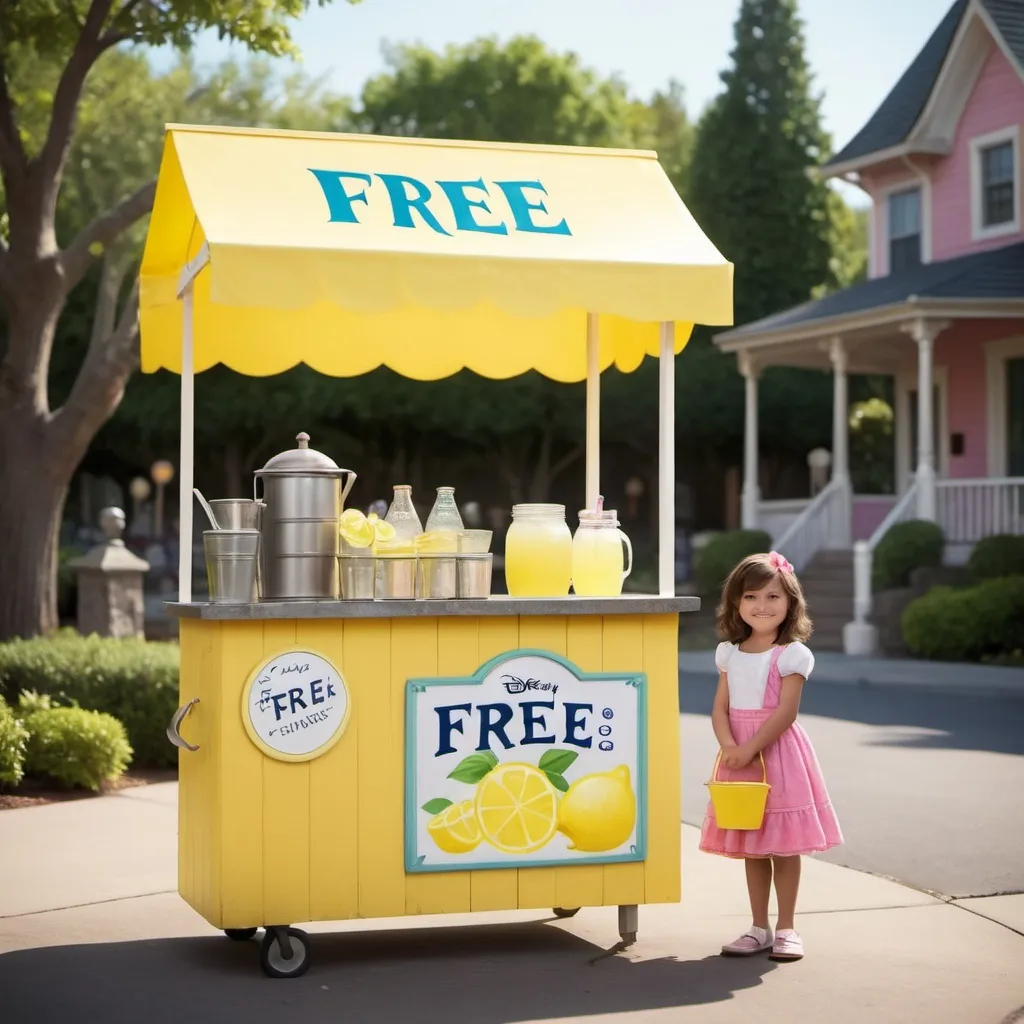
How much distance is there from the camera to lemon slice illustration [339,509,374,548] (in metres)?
6.09

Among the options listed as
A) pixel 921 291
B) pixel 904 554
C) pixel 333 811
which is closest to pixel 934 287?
pixel 921 291

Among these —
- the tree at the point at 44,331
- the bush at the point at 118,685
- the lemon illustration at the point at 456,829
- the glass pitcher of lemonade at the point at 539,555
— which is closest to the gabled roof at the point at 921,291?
the tree at the point at 44,331

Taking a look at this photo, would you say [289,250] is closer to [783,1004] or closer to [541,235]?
[541,235]

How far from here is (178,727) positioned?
619 centimetres

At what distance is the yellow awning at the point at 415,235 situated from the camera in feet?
19.2

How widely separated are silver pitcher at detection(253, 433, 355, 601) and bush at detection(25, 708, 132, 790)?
424 cm

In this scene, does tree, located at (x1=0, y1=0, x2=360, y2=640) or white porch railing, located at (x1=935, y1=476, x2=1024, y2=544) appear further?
white porch railing, located at (x1=935, y1=476, x2=1024, y2=544)

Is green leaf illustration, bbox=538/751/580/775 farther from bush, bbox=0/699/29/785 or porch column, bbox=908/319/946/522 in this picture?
porch column, bbox=908/319/946/522

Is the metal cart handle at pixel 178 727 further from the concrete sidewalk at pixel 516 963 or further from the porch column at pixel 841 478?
the porch column at pixel 841 478

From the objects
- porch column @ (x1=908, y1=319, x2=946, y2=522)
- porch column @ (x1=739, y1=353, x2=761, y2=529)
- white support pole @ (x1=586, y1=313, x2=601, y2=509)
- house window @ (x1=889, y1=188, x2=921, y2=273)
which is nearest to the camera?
white support pole @ (x1=586, y1=313, x2=601, y2=509)

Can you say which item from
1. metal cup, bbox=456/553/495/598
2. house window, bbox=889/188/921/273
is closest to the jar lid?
metal cup, bbox=456/553/495/598

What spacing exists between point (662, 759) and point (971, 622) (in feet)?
47.4

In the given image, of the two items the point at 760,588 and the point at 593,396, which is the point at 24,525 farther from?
the point at 760,588

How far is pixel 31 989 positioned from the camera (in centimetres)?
541
